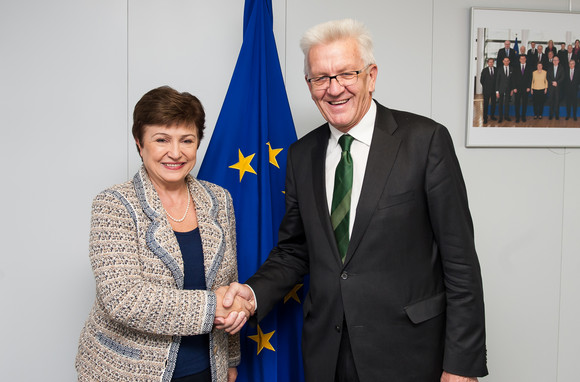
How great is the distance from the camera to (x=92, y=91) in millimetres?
2117

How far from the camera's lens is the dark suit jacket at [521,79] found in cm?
235

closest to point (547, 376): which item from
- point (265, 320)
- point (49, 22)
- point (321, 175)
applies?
point (265, 320)

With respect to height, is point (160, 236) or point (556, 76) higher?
point (556, 76)

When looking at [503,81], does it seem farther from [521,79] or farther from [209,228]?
[209,228]

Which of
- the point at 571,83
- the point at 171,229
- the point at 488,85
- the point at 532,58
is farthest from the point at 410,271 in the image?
the point at 571,83

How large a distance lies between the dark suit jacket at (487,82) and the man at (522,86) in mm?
124

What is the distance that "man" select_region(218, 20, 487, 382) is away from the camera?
1.41m

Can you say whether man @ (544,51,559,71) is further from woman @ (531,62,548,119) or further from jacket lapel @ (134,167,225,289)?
jacket lapel @ (134,167,225,289)

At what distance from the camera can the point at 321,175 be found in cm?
159

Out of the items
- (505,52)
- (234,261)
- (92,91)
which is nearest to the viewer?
(234,261)

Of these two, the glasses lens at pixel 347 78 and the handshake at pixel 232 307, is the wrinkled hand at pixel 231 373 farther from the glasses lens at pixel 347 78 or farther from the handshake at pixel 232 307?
the glasses lens at pixel 347 78

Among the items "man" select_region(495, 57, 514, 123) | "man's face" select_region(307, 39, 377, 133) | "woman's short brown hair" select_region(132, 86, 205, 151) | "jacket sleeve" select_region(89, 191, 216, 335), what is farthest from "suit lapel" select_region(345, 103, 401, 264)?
"man" select_region(495, 57, 514, 123)

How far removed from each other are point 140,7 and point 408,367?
197cm

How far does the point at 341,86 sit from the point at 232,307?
0.84m
